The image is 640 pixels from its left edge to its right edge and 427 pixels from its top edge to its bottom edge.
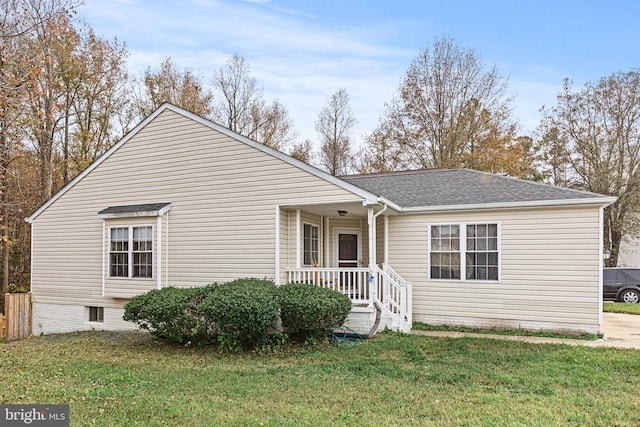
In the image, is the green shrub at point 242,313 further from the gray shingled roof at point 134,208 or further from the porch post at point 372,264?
the gray shingled roof at point 134,208

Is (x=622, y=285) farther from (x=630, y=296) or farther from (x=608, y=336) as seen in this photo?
(x=608, y=336)

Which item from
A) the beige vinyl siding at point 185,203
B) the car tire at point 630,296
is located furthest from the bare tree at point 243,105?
the car tire at point 630,296

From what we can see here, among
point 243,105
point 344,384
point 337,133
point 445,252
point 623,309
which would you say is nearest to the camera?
point 344,384

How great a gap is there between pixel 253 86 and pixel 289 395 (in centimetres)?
2319

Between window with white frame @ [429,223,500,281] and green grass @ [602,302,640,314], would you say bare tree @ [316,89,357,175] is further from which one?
window with white frame @ [429,223,500,281]

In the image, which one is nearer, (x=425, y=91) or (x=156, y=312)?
(x=156, y=312)

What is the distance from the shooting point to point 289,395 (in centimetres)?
520

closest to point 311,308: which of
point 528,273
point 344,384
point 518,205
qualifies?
point 344,384

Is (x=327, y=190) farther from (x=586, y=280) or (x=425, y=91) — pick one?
(x=425, y=91)

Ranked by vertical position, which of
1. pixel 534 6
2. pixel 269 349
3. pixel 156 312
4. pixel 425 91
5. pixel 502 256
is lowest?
pixel 269 349

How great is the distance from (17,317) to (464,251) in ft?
41.8

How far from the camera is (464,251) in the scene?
A: 10.3 m

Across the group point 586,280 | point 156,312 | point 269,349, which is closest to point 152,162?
point 156,312

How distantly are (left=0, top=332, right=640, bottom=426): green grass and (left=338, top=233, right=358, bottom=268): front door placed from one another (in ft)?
12.9
